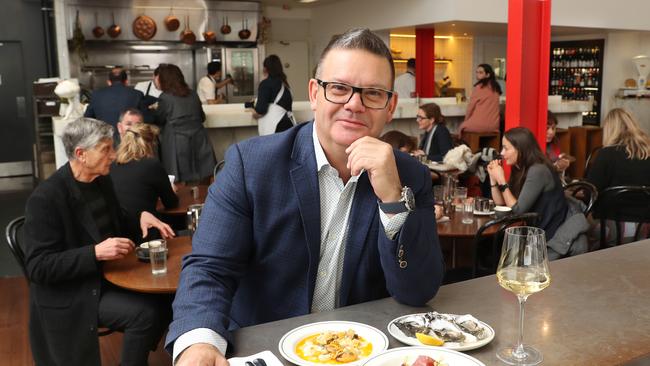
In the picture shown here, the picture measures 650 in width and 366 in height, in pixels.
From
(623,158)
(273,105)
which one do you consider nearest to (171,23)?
(273,105)

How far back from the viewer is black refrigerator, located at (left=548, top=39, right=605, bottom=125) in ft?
43.3

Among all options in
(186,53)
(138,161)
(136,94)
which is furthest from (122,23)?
(138,161)

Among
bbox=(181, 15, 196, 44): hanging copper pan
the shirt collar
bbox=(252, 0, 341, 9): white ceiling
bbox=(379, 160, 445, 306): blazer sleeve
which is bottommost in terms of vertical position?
bbox=(379, 160, 445, 306): blazer sleeve

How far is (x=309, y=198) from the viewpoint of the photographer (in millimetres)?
1686

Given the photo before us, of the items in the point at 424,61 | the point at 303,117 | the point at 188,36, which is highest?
the point at 188,36

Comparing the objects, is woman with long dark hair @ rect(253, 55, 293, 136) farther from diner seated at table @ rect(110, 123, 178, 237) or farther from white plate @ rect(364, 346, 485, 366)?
white plate @ rect(364, 346, 485, 366)

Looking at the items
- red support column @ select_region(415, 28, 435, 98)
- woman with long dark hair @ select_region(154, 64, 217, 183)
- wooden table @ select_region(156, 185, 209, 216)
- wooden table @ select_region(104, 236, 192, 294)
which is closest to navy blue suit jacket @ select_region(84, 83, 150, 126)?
woman with long dark hair @ select_region(154, 64, 217, 183)

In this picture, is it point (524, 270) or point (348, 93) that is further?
point (348, 93)

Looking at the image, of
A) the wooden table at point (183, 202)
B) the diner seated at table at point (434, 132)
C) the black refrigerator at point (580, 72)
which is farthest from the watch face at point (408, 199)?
the black refrigerator at point (580, 72)

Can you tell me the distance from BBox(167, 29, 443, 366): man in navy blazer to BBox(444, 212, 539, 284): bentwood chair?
161 centimetres

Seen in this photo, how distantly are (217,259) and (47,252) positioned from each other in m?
1.54

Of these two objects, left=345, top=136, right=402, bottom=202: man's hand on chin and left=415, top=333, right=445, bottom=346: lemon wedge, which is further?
left=345, top=136, right=402, bottom=202: man's hand on chin

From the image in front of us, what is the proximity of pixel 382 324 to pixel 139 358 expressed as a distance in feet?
6.13

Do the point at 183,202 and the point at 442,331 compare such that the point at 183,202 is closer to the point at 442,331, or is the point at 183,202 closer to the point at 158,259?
the point at 158,259
